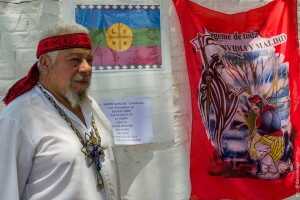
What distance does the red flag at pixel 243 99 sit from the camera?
355 centimetres

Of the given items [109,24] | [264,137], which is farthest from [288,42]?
[109,24]

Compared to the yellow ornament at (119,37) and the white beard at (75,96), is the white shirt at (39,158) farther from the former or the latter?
the yellow ornament at (119,37)

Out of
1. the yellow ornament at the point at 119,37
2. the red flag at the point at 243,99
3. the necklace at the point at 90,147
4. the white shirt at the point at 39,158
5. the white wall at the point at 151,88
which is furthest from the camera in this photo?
the red flag at the point at 243,99

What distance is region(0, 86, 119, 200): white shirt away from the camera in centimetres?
221

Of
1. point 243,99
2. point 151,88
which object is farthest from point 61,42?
point 243,99

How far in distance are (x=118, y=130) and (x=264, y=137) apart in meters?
0.99

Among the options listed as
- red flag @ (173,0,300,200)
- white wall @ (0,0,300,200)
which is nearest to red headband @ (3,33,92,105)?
white wall @ (0,0,300,200)

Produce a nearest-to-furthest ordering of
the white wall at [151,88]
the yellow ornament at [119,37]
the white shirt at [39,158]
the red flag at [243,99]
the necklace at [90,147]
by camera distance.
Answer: the white shirt at [39,158], the necklace at [90,147], the white wall at [151,88], the yellow ornament at [119,37], the red flag at [243,99]

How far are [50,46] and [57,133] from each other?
0.40 metres

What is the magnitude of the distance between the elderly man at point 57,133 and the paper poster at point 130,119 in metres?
0.79

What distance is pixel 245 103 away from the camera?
142 inches

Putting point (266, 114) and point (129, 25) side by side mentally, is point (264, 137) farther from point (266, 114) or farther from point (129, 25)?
point (129, 25)

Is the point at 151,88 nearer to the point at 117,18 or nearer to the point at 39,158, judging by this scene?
the point at 117,18

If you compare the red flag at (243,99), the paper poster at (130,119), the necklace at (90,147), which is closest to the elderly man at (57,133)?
the necklace at (90,147)
